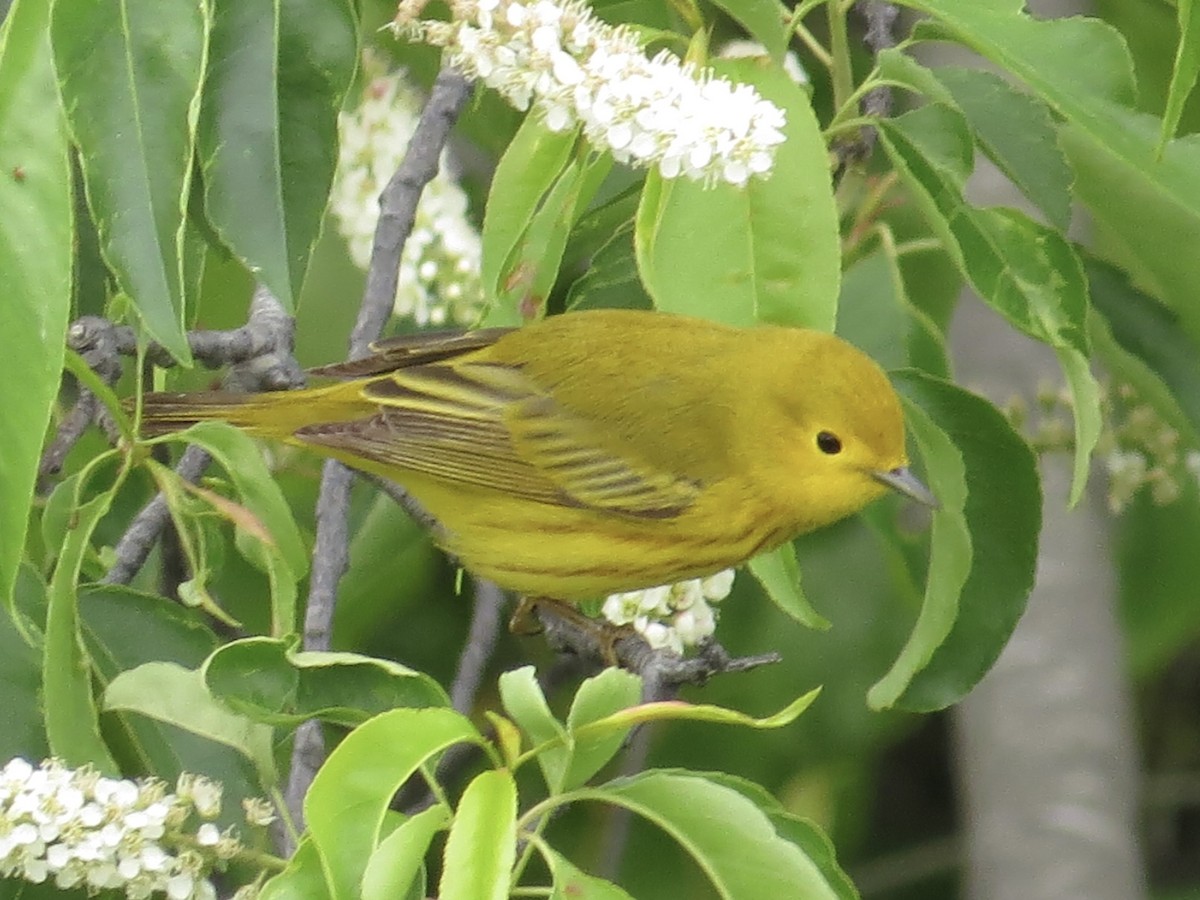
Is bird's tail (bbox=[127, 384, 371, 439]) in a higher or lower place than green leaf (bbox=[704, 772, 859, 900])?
lower

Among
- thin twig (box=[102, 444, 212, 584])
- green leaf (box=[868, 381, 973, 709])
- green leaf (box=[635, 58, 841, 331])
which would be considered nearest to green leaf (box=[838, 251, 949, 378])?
green leaf (box=[868, 381, 973, 709])

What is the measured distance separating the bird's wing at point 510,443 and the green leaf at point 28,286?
134 centimetres

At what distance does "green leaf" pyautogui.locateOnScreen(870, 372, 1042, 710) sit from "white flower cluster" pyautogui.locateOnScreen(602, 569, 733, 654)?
12.4 inches

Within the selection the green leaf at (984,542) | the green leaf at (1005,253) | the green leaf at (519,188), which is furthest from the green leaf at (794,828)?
the green leaf at (519,188)

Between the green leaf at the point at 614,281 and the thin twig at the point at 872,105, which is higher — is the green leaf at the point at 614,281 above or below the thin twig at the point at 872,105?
below

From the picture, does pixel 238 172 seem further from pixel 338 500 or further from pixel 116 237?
pixel 338 500

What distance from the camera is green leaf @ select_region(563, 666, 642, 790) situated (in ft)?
6.16

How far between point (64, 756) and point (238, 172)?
686 mm

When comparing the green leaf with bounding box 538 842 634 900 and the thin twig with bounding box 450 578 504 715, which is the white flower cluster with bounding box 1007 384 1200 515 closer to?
the thin twig with bounding box 450 578 504 715

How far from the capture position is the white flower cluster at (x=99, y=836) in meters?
1.80

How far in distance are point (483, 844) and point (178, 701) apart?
44cm

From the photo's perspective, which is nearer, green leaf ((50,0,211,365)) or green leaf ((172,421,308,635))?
green leaf ((50,0,211,365))

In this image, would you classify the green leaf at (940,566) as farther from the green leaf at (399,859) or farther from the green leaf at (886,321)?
the green leaf at (399,859)

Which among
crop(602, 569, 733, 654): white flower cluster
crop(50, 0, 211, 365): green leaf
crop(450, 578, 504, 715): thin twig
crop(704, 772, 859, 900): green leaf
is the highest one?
crop(50, 0, 211, 365): green leaf
